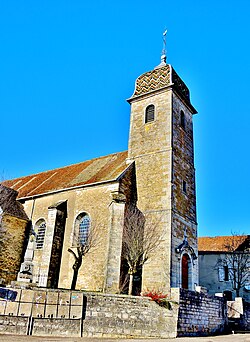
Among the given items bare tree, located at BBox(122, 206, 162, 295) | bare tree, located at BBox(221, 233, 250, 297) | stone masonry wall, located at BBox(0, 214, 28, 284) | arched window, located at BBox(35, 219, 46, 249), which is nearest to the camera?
bare tree, located at BBox(122, 206, 162, 295)

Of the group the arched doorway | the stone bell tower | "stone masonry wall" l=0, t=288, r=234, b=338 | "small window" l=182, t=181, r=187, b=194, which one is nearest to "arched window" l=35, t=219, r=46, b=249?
the stone bell tower

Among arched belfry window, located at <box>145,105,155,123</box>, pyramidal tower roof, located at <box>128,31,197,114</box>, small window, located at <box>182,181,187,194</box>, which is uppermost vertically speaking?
pyramidal tower roof, located at <box>128,31,197,114</box>

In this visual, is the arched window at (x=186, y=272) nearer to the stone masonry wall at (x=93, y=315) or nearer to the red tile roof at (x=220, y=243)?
the stone masonry wall at (x=93, y=315)

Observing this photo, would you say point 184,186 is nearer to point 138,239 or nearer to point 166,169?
point 166,169

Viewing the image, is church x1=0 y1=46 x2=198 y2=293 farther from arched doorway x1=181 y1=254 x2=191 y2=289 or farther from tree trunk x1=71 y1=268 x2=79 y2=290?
tree trunk x1=71 y1=268 x2=79 y2=290

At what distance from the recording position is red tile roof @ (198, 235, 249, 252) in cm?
3445

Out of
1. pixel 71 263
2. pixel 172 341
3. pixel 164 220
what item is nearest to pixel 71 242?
pixel 71 263

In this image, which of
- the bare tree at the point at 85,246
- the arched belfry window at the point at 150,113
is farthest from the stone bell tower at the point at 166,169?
the bare tree at the point at 85,246

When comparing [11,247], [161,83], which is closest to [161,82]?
[161,83]

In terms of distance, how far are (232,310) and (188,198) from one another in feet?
25.0

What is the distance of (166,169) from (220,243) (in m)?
17.5

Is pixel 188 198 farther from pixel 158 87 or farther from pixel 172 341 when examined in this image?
pixel 172 341

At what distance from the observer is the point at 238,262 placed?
1266 inches

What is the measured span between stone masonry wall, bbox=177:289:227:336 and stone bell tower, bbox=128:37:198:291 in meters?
2.24
